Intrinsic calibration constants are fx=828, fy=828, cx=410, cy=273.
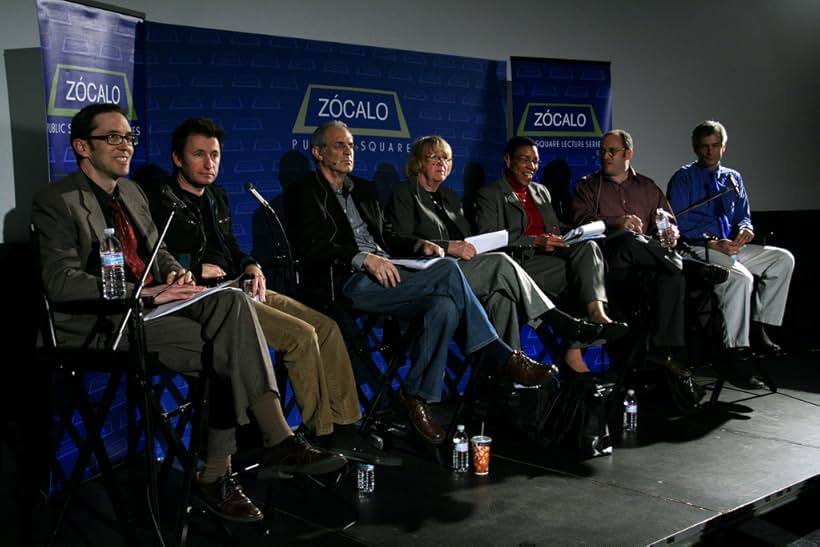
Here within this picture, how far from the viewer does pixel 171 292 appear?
272cm

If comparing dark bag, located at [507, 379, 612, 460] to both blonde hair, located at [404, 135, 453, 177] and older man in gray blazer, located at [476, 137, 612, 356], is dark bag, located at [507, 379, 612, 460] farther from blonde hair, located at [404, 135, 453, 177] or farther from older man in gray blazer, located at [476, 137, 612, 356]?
blonde hair, located at [404, 135, 453, 177]

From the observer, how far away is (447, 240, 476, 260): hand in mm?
3939

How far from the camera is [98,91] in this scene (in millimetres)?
3330

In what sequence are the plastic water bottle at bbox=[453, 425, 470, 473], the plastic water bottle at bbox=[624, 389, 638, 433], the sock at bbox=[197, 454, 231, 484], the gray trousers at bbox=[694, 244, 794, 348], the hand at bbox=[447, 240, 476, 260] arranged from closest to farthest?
the sock at bbox=[197, 454, 231, 484] < the plastic water bottle at bbox=[453, 425, 470, 473] < the hand at bbox=[447, 240, 476, 260] < the plastic water bottle at bbox=[624, 389, 638, 433] < the gray trousers at bbox=[694, 244, 794, 348]

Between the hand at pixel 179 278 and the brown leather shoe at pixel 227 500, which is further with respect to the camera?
the hand at pixel 179 278

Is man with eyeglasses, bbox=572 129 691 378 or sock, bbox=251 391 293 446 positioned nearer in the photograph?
sock, bbox=251 391 293 446

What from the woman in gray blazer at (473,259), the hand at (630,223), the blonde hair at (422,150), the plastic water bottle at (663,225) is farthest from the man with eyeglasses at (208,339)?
the plastic water bottle at (663,225)

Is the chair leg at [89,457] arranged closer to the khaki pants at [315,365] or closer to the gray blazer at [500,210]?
the khaki pants at [315,365]

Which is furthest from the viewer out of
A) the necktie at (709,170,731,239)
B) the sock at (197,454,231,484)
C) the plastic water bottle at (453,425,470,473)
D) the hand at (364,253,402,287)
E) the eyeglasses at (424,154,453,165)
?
the necktie at (709,170,731,239)

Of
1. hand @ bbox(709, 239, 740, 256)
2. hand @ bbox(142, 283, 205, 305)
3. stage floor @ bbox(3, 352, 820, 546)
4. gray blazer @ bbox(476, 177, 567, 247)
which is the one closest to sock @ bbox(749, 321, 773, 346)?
hand @ bbox(709, 239, 740, 256)

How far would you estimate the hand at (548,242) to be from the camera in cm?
433

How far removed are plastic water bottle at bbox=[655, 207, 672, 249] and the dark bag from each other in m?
1.35

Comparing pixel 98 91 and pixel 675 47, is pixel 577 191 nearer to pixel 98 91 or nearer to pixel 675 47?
pixel 675 47

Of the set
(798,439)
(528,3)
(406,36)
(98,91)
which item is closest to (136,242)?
(98,91)
